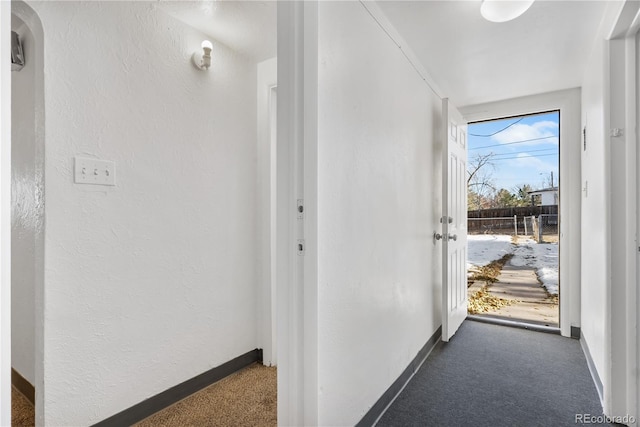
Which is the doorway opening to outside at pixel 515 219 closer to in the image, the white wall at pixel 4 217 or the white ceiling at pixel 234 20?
the white ceiling at pixel 234 20

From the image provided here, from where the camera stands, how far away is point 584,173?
257 cm

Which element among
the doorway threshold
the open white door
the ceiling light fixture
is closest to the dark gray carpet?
the doorway threshold

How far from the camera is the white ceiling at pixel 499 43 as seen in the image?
1753mm

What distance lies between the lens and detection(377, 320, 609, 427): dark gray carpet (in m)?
1.76

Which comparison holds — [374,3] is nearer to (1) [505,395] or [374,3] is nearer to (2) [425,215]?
(2) [425,215]

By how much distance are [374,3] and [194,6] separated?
38.8 inches

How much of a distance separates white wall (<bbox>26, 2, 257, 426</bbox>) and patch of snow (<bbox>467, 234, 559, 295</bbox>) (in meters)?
2.72

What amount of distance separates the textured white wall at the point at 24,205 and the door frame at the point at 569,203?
12.4 ft

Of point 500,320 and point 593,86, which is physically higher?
point 593,86

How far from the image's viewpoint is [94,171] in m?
1.57

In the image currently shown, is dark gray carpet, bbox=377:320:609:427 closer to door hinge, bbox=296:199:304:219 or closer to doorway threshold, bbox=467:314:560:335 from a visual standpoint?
doorway threshold, bbox=467:314:560:335

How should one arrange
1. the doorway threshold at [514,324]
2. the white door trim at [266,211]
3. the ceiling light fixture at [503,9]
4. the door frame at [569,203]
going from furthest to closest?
the doorway threshold at [514,324] → the door frame at [569,203] → the white door trim at [266,211] → the ceiling light fixture at [503,9]

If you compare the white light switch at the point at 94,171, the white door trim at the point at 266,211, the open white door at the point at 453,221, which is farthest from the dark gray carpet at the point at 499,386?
the white light switch at the point at 94,171

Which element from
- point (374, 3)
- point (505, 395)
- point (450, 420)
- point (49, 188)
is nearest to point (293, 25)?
point (374, 3)
